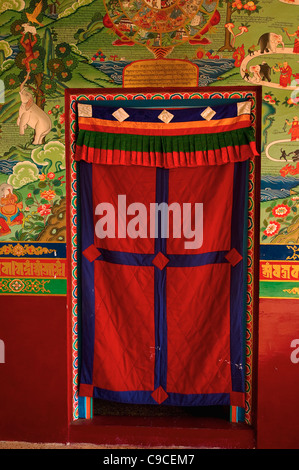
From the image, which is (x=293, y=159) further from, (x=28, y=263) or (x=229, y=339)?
(x=28, y=263)

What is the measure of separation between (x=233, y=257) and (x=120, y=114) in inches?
53.0

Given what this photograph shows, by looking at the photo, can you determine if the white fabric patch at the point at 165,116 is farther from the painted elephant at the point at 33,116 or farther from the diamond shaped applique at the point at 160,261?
the diamond shaped applique at the point at 160,261

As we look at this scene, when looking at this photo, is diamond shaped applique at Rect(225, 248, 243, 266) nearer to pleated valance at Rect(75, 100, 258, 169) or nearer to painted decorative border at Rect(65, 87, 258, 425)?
painted decorative border at Rect(65, 87, 258, 425)

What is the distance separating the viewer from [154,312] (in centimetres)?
280

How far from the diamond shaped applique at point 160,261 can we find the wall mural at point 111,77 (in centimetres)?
68

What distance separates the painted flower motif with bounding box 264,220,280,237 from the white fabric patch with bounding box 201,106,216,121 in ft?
2.87

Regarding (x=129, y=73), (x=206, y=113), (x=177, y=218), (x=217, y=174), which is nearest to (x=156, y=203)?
(x=177, y=218)

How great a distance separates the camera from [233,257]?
273 centimetres

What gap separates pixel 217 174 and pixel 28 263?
5.13 feet

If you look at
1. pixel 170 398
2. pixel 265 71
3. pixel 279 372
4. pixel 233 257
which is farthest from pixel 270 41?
pixel 170 398

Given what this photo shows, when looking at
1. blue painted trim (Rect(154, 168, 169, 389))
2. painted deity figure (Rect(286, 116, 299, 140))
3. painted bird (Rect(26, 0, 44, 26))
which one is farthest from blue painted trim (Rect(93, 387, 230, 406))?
painted bird (Rect(26, 0, 44, 26))

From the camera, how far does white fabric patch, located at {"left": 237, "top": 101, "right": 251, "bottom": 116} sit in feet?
8.61

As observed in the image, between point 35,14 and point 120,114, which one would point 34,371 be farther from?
point 35,14

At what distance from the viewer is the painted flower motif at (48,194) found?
275 cm
